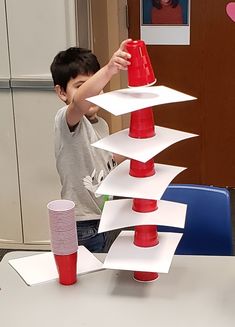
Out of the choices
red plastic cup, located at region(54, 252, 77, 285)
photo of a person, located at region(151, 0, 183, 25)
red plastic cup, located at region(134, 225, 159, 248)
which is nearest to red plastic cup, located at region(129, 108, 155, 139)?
Answer: red plastic cup, located at region(134, 225, 159, 248)

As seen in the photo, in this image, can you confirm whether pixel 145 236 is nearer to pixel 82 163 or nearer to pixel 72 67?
pixel 82 163

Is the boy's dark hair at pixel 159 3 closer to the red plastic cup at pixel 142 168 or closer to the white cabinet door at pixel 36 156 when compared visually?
the white cabinet door at pixel 36 156

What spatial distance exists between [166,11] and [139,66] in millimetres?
2298

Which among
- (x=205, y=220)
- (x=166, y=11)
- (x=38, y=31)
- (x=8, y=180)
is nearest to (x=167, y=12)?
(x=166, y=11)

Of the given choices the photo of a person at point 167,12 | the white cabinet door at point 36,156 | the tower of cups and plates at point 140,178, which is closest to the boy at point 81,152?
the tower of cups and plates at point 140,178

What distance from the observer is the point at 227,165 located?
12.3 ft

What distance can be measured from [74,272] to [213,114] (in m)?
2.43

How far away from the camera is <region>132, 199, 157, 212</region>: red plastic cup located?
1346 millimetres

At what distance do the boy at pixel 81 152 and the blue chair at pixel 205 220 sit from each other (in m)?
0.25

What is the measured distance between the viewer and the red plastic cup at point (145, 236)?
1374mm

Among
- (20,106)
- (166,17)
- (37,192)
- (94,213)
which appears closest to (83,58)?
(94,213)

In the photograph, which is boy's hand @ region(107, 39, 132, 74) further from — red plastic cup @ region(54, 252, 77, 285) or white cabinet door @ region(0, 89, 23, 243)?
white cabinet door @ region(0, 89, 23, 243)

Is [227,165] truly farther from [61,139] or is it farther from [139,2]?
[61,139]

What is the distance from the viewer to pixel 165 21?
11.4 feet
